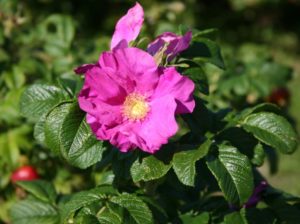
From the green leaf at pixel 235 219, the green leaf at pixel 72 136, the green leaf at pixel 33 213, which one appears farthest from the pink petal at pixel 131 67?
the green leaf at pixel 33 213

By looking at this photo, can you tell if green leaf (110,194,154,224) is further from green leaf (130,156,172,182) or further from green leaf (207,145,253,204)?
green leaf (207,145,253,204)

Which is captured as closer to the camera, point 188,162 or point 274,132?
point 188,162

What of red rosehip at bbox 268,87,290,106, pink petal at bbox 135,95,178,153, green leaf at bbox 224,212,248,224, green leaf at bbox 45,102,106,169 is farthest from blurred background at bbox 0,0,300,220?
green leaf at bbox 224,212,248,224

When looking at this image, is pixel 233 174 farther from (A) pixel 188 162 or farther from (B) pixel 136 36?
(B) pixel 136 36

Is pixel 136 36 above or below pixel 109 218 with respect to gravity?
above

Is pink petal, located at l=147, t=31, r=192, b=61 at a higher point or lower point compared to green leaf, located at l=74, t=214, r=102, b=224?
higher

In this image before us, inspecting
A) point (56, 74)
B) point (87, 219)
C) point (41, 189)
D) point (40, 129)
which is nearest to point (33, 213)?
point (41, 189)
